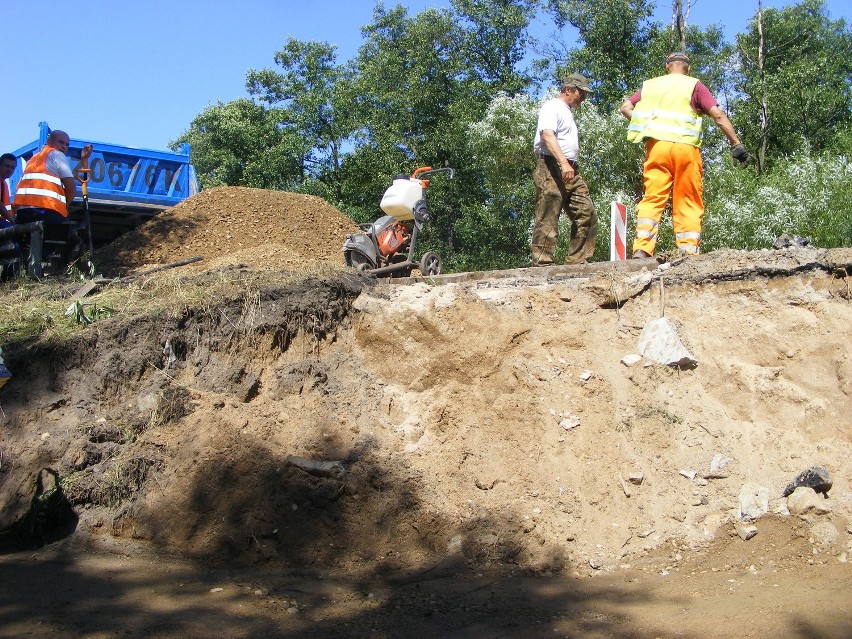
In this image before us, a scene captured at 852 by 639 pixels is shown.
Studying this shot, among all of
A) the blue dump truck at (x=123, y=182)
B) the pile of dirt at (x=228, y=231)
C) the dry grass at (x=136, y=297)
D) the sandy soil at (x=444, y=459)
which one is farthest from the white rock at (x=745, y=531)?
the blue dump truck at (x=123, y=182)

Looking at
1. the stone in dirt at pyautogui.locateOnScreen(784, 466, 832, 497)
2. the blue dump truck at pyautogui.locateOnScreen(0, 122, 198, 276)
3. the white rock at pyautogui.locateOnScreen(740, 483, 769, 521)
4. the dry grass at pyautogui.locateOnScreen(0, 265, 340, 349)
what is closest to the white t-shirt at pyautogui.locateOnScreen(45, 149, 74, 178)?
the blue dump truck at pyautogui.locateOnScreen(0, 122, 198, 276)

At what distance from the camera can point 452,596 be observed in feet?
14.3

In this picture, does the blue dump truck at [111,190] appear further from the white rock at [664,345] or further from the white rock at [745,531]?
the white rock at [745,531]

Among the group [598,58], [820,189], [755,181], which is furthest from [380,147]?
[820,189]

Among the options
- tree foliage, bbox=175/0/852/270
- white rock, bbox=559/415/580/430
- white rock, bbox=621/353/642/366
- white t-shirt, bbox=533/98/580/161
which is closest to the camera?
white rock, bbox=559/415/580/430

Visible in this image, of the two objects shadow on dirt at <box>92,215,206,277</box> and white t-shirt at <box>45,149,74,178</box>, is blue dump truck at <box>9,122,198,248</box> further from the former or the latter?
white t-shirt at <box>45,149,74,178</box>

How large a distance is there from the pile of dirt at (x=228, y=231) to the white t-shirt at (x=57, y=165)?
1905mm

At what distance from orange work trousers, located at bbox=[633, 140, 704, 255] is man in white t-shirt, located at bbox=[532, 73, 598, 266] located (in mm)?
651

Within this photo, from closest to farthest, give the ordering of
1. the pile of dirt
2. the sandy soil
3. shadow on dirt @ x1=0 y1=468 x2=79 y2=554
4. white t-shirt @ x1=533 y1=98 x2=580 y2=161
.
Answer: the sandy soil, shadow on dirt @ x1=0 y1=468 x2=79 y2=554, white t-shirt @ x1=533 y1=98 x2=580 y2=161, the pile of dirt

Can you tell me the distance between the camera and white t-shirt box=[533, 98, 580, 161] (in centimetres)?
719

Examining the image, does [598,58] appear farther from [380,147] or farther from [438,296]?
[438,296]

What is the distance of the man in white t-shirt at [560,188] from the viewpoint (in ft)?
23.7

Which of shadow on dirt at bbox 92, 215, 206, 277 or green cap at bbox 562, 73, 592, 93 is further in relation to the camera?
shadow on dirt at bbox 92, 215, 206, 277

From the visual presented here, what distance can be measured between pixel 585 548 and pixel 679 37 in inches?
691
